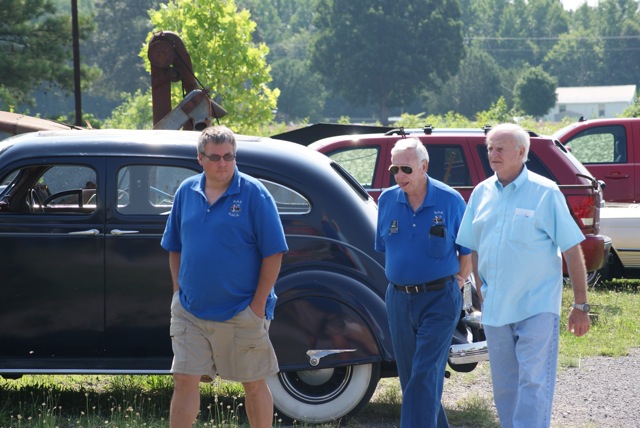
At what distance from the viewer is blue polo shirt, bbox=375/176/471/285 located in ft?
18.7

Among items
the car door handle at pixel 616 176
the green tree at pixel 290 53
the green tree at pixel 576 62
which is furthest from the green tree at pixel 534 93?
the car door handle at pixel 616 176

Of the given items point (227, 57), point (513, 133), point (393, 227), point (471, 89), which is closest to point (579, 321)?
point (513, 133)

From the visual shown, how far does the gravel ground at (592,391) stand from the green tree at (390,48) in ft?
343

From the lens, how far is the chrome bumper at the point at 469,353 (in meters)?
6.52

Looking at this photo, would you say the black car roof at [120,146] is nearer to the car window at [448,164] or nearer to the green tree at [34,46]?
the car window at [448,164]

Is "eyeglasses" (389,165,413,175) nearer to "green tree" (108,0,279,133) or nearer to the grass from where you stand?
the grass

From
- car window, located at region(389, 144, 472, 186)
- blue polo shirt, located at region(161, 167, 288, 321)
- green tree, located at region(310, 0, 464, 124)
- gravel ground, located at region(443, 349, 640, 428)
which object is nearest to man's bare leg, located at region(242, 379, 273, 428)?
blue polo shirt, located at region(161, 167, 288, 321)

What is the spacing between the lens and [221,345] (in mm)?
5312

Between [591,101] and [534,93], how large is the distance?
1524cm

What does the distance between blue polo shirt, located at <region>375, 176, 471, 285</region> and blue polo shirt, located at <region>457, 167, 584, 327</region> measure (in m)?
0.42

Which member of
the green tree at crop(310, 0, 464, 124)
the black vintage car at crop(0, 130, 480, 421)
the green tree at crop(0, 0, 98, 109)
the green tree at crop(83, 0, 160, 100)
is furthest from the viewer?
the green tree at crop(310, 0, 464, 124)

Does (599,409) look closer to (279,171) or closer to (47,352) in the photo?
(279,171)

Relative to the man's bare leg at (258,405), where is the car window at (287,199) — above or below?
above

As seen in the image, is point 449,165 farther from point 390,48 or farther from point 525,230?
point 390,48
